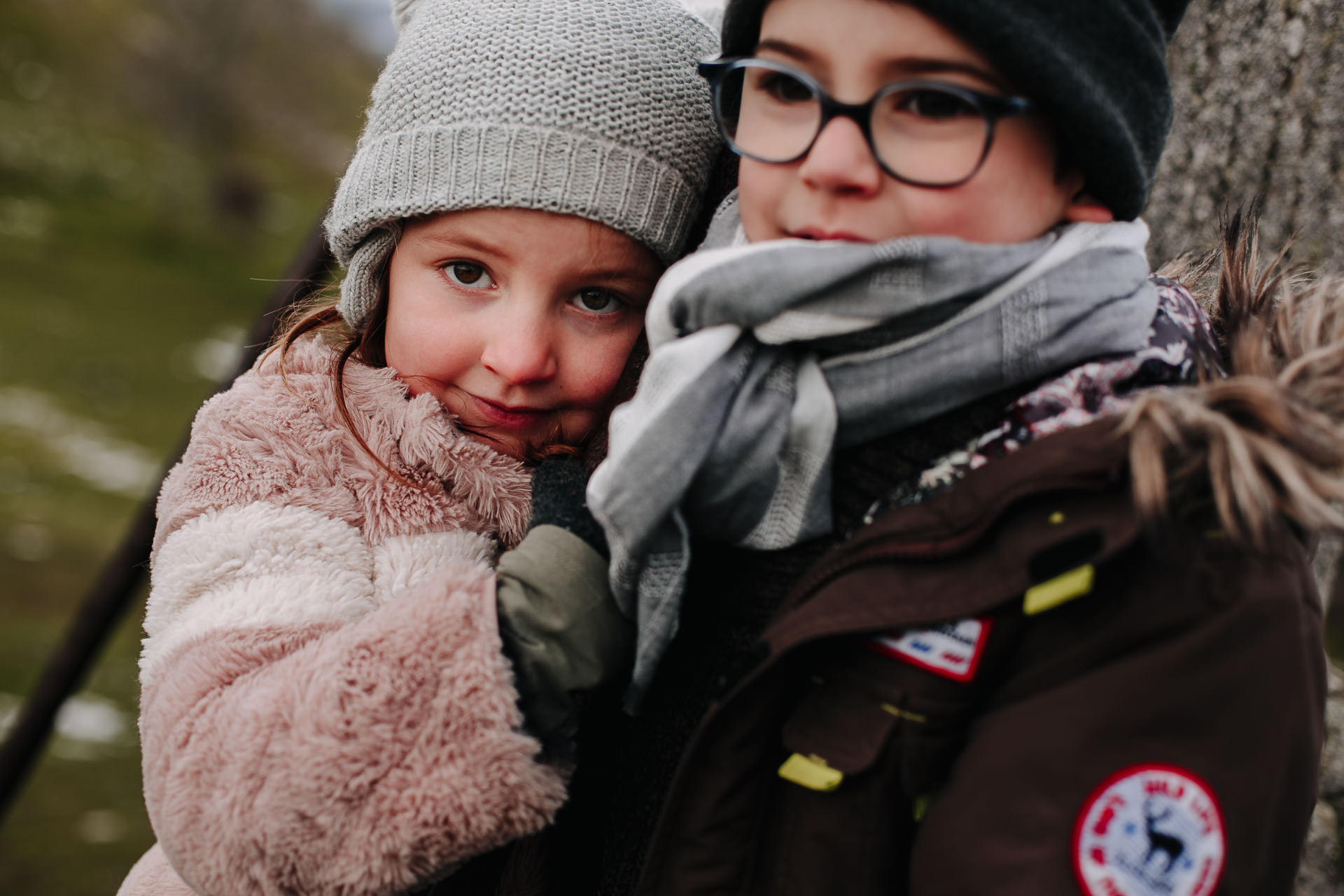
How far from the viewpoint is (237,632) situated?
1279mm

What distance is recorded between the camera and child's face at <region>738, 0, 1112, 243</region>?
1064mm

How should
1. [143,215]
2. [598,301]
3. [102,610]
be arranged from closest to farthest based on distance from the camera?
[598,301], [102,610], [143,215]

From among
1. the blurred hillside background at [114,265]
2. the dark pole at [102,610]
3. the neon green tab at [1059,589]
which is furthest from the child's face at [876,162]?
the dark pole at [102,610]

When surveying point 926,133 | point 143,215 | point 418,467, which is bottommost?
point 143,215

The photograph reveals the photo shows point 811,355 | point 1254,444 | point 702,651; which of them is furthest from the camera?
point 702,651

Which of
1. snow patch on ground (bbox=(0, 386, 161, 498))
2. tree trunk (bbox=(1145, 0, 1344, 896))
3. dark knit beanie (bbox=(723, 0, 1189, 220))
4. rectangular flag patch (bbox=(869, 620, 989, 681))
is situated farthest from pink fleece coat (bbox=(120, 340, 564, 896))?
snow patch on ground (bbox=(0, 386, 161, 498))

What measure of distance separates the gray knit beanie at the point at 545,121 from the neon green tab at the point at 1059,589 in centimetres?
80

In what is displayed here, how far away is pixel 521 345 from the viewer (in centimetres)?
146

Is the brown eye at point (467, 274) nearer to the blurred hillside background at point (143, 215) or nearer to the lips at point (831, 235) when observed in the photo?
the lips at point (831, 235)

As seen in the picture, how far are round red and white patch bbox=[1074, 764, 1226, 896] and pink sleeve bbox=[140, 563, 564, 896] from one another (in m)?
0.57

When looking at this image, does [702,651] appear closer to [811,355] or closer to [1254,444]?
[811,355]

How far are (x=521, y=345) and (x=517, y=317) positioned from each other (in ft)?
0.15

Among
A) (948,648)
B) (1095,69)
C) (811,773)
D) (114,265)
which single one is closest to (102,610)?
(811,773)

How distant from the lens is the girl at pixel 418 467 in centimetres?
117
